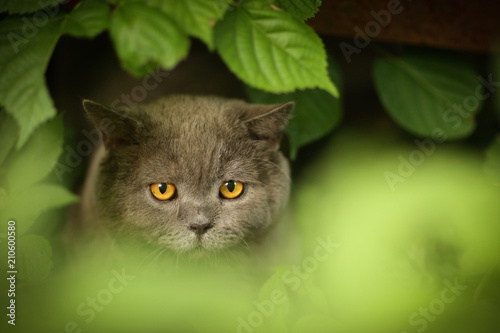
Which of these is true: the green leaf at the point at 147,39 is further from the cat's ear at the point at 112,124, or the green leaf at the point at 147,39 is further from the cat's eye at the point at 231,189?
the cat's eye at the point at 231,189

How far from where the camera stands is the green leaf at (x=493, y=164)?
1.52 m

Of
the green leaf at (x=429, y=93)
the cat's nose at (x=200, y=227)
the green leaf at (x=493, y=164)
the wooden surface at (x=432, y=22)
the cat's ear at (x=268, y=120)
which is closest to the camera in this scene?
the cat's nose at (x=200, y=227)

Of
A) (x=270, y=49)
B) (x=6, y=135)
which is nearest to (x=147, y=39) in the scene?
(x=270, y=49)

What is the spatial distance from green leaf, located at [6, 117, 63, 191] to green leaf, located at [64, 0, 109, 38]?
1.28 feet

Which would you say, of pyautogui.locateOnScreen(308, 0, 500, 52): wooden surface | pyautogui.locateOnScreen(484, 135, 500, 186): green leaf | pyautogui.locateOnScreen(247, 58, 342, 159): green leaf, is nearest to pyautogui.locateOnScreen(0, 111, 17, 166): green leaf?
pyautogui.locateOnScreen(247, 58, 342, 159): green leaf

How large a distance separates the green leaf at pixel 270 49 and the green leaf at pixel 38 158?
634 mm

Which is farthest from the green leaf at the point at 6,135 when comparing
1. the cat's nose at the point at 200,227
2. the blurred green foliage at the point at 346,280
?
the cat's nose at the point at 200,227

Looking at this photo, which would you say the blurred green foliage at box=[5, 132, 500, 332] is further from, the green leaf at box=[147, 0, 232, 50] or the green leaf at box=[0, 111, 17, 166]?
the green leaf at box=[147, 0, 232, 50]

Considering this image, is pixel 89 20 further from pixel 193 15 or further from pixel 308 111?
pixel 308 111

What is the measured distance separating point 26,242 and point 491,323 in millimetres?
1397

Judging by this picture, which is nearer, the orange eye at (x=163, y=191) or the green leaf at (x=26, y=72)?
the green leaf at (x=26, y=72)

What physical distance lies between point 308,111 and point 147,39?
0.93m

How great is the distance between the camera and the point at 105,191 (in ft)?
4.63

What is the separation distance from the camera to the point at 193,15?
1.00 meters
